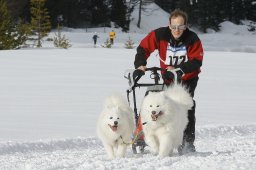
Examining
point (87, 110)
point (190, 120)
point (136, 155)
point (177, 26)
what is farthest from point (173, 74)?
point (87, 110)

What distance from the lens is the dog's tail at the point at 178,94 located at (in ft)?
20.2

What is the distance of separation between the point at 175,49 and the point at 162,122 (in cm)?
108

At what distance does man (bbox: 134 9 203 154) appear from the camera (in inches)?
247

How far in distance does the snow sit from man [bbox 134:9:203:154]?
84cm

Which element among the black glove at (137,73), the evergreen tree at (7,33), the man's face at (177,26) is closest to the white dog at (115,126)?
the black glove at (137,73)

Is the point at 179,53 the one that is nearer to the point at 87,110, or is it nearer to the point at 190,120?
the point at 190,120

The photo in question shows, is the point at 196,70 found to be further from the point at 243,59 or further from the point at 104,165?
the point at 243,59

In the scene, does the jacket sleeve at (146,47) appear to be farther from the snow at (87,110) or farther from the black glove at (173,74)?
the snow at (87,110)

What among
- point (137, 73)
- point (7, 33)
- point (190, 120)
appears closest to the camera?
point (137, 73)

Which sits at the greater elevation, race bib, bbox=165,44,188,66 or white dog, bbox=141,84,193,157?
race bib, bbox=165,44,188,66

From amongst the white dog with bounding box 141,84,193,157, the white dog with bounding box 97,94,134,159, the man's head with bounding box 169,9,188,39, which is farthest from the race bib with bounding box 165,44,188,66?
the white dog with bounding box 97,94,134,159

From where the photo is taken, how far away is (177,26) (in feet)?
20.6

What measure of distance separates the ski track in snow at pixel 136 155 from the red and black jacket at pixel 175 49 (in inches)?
42.9

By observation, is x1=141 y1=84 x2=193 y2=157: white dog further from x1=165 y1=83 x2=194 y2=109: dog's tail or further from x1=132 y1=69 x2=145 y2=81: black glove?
x1=132 y1=69 x2=145 y2=81: black glove
